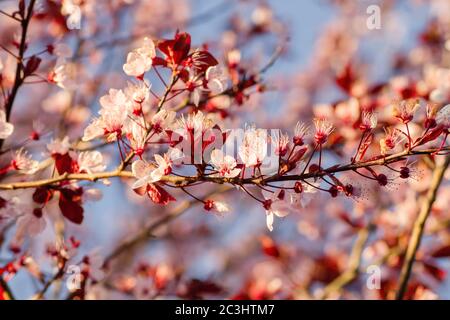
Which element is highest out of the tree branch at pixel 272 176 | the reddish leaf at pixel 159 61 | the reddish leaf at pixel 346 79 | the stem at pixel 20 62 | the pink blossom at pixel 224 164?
the reddish leaf at pixel 346 79

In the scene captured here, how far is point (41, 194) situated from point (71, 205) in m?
0.10

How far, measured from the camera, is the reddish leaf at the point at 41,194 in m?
1.70

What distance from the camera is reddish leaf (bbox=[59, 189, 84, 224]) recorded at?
5.77 ft

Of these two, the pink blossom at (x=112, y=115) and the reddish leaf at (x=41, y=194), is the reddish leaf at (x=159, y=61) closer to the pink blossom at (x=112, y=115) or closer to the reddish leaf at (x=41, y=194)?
the pink blossom at (x=112, y=115)

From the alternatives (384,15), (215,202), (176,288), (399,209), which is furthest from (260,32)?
(384,15)

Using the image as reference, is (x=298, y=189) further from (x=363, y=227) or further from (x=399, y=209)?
(x=399, y=209)

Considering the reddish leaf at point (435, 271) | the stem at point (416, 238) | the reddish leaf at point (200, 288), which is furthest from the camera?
the reddish leaf at point (435, 271)

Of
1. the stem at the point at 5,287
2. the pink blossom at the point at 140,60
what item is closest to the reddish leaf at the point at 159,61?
the pink blossom at the point at 140,60

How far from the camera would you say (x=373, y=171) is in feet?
4.77

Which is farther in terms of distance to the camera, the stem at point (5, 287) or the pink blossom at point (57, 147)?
the stem at point (5, 287)

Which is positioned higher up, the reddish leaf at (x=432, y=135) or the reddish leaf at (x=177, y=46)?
the reddish leaf at (x=177, y=46)

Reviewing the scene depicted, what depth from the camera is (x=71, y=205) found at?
1762 mm

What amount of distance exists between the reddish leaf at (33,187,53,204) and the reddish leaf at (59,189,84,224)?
0.16 feet

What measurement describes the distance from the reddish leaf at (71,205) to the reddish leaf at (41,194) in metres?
0.05
